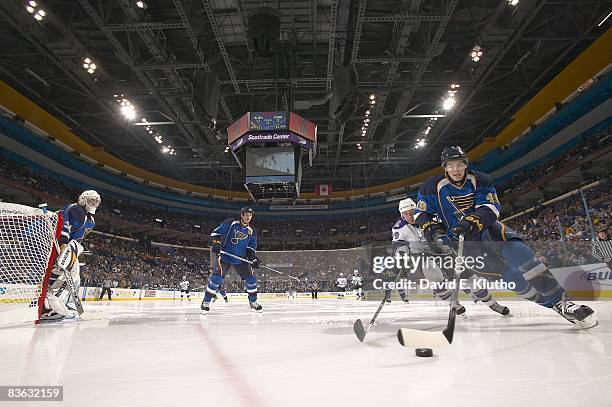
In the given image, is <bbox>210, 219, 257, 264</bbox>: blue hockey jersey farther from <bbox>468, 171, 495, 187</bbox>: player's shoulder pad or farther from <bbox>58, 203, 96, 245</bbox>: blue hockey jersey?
<bbox>468, 171, 495, 187</bbox>: player's shoulder pad

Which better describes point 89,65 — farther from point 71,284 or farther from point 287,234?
Result: point 287,234

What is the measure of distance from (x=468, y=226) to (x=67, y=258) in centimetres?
437

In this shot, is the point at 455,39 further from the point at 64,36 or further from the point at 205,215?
the point at 205,215

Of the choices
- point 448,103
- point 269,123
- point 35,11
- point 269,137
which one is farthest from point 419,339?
point 448,103

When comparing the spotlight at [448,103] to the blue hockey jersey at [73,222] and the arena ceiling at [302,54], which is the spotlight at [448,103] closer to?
the arena ceiling at [302,54]

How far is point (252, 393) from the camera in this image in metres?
1.23

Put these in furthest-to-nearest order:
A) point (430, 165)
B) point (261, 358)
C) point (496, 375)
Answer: point (430, 165) → point (261, 358) → point (496, 375)

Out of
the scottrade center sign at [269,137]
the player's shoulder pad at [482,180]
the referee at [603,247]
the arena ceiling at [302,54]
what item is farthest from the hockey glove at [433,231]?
the scottrade center sign at [269,137]

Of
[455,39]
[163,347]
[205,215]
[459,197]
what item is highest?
[455,39]

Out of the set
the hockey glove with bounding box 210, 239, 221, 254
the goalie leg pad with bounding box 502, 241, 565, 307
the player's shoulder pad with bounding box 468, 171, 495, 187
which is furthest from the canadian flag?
the goalie leg pad with bounding box 502, 241, 565, 307

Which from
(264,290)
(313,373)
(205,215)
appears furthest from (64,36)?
(205,215)

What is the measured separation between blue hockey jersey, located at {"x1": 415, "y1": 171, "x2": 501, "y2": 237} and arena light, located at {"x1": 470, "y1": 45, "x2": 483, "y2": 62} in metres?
11.6

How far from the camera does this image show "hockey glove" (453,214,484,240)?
2797mm

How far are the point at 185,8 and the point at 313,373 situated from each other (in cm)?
1267
